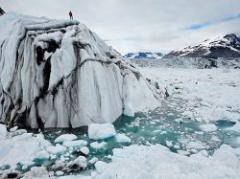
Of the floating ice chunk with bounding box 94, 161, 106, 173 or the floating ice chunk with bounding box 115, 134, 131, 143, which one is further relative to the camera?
the floating ice chunk with bounding box 115, 134, 131, 143

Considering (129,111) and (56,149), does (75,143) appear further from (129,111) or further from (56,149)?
(129,111)

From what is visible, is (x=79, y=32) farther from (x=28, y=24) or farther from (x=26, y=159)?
(x=26, y=159)

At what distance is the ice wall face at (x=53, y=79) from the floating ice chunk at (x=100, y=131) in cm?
65

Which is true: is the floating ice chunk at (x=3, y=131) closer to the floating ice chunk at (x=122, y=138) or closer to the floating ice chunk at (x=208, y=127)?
the floating ice chunk at (x=122, y=138)

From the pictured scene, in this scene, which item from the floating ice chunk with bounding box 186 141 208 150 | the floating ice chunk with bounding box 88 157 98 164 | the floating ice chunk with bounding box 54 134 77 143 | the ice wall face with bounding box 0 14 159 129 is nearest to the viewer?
the floating ice chunk with bounding box 88 157 98 164

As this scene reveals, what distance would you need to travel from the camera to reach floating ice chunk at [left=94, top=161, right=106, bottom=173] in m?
4.72

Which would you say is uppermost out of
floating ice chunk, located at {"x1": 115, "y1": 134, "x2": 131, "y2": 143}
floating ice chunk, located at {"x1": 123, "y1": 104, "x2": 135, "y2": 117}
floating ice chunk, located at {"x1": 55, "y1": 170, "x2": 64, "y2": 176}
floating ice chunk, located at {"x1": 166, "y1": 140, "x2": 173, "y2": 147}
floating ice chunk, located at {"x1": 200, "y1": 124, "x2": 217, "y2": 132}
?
floating ice chunk, located at {"x1": 123, "y1": 104, "x2": 135, "y2": 117}

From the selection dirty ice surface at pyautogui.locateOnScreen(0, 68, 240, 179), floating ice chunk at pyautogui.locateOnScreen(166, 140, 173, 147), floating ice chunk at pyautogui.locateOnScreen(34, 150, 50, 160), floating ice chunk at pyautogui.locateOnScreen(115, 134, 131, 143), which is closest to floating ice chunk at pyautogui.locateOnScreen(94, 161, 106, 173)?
dirty ice surface at pyautogui.locateOnScreen(0, 68, 240, 179)

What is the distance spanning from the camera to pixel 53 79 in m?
7.55

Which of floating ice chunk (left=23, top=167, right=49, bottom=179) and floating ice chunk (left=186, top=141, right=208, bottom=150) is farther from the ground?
floating ice chunk (left=186, top=141, right=208, bottom=150)

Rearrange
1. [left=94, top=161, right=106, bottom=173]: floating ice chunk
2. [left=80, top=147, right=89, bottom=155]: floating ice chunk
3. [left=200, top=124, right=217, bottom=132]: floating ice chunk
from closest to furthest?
[left=94, top=161, right=106, bottom=173]: floating ice chunk < [left=80, top=147, right=89, bottom=155]: floating ice chunk < [left=200, top=124, right=217, bottom=132]: floating ice chunk

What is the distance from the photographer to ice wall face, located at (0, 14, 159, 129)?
7.43 m

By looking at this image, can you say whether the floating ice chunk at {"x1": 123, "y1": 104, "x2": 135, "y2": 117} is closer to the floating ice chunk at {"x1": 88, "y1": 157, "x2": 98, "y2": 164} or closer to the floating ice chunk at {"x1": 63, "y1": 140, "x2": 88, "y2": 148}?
the floating ice chunk at {"x1": 63, "y1": 140, "x2": 88, "y2": 148}

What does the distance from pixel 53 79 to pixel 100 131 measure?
234cm
